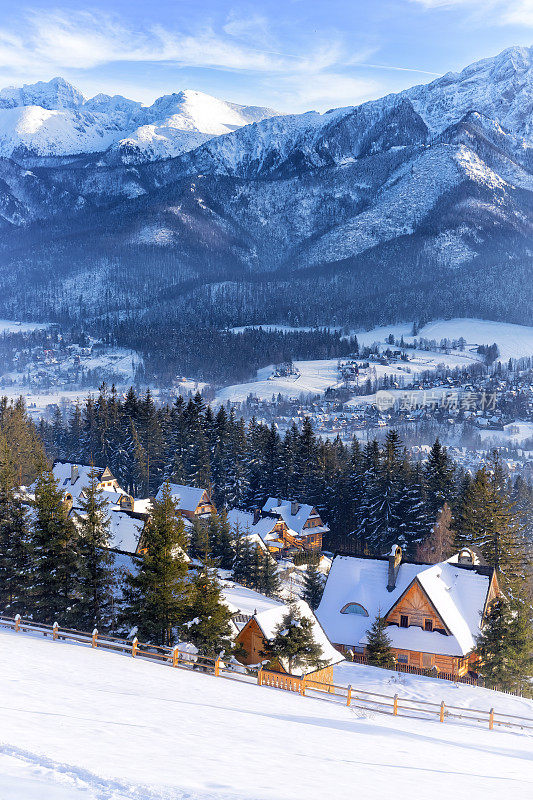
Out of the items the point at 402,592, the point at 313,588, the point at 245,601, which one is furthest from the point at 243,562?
the point at 402,592

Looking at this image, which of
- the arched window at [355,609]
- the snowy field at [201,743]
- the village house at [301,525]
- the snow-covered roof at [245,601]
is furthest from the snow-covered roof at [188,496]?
the snowy field at [201,743]

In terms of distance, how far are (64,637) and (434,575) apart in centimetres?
2551

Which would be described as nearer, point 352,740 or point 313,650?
point 352,740

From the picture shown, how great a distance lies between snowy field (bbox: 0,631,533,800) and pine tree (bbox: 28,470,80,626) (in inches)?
201

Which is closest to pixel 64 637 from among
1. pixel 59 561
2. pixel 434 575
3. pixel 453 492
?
pixel 59 561

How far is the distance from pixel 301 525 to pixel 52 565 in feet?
162

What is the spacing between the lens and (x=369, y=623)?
44750 millimetres

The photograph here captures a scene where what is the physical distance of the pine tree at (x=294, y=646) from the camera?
107 ft

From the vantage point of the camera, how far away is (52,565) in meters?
33.8

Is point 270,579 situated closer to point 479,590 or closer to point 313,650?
point 479,590

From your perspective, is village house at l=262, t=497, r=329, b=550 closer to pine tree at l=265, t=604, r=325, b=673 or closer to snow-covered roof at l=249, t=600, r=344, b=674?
snow-covered roof at l=249, t=600, r=344, b=674

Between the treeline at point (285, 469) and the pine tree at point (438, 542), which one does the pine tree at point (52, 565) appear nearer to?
the pine tree at point (438, 542)

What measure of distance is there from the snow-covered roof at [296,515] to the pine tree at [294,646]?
151 feet

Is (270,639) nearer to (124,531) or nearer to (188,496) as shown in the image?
(124,531)
